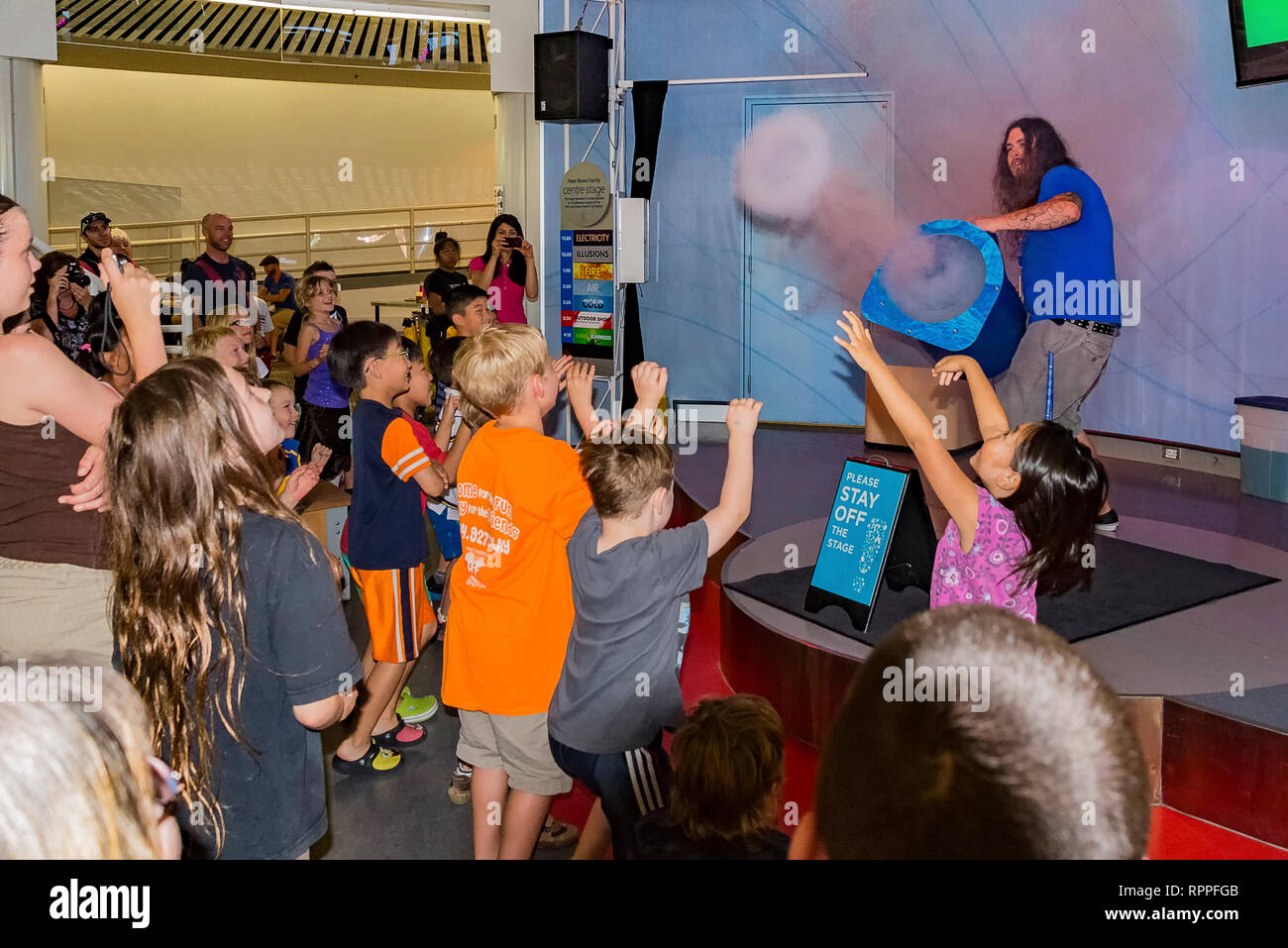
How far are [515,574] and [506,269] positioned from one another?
4.80 meters

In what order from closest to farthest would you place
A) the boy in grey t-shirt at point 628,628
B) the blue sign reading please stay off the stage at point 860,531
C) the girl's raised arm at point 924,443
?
the boy in grey t-shirt at point 628,628
the girl's raised arm at point 924,443
the blue sign reading please stay off the stage at point 860,531

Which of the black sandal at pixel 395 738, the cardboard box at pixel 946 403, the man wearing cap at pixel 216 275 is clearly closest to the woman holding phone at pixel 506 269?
the man wearing cap at pixel 216 275

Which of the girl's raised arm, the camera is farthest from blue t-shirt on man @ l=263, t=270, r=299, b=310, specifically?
the girl's raised arm

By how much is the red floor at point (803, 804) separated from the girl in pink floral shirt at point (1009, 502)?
60 centimetres

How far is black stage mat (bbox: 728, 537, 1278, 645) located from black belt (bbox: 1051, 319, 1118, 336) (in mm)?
972

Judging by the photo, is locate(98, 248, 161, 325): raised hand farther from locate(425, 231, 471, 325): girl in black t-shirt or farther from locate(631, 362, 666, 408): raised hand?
locate(425, 231, 471, 325): girl in black t-shirt

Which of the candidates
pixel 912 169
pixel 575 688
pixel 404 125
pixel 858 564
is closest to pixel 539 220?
pixel 912 169

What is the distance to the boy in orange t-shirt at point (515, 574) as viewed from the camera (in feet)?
8.33

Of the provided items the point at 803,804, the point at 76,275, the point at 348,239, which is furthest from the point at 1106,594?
the point at 348,239

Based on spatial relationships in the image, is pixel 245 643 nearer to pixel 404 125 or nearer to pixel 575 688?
pixel 575 688

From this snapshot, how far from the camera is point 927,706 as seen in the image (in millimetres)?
834

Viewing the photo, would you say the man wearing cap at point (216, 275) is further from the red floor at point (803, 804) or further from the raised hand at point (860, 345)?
the raised hand at point (860, 345)
